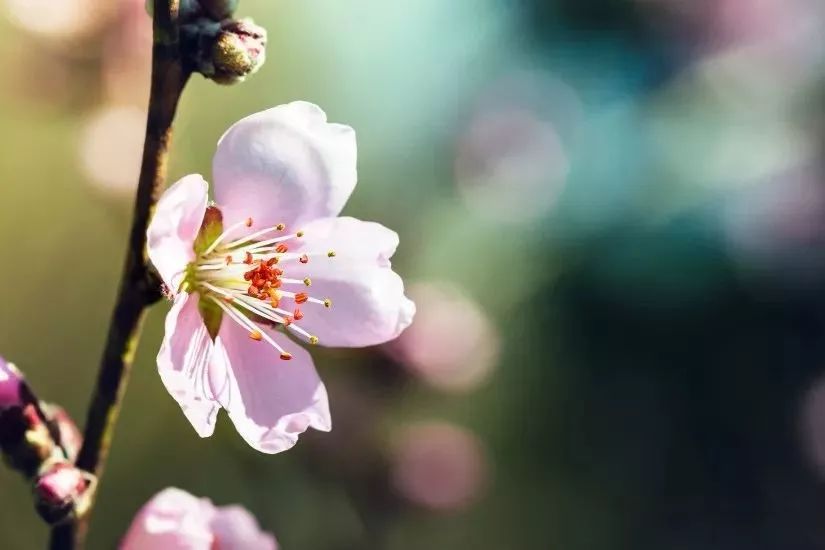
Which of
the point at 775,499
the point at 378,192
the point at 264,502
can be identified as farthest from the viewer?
the point at 775,499

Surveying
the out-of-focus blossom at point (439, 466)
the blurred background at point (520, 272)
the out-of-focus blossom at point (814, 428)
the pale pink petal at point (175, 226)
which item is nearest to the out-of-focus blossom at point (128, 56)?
the blurred background at point (520, 272)

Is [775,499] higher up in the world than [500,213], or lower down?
lower down

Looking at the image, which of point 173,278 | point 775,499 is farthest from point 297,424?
point 775,499

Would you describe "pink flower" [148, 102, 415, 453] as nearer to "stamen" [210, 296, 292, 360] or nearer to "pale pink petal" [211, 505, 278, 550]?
"stamen" [210, 296, 292, 360]

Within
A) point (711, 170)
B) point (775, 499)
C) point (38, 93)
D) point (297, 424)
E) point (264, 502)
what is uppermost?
point (711, 170)

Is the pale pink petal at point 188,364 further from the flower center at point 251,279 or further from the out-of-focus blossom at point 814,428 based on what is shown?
the out-of-focus blossom at point 814,428

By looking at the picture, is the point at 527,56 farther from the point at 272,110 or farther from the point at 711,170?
the point at 272,110

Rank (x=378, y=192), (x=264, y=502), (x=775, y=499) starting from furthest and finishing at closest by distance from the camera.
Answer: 1. (x=775, y=499)
2. (x=378, y=192)
3. (x=264, y=502)
